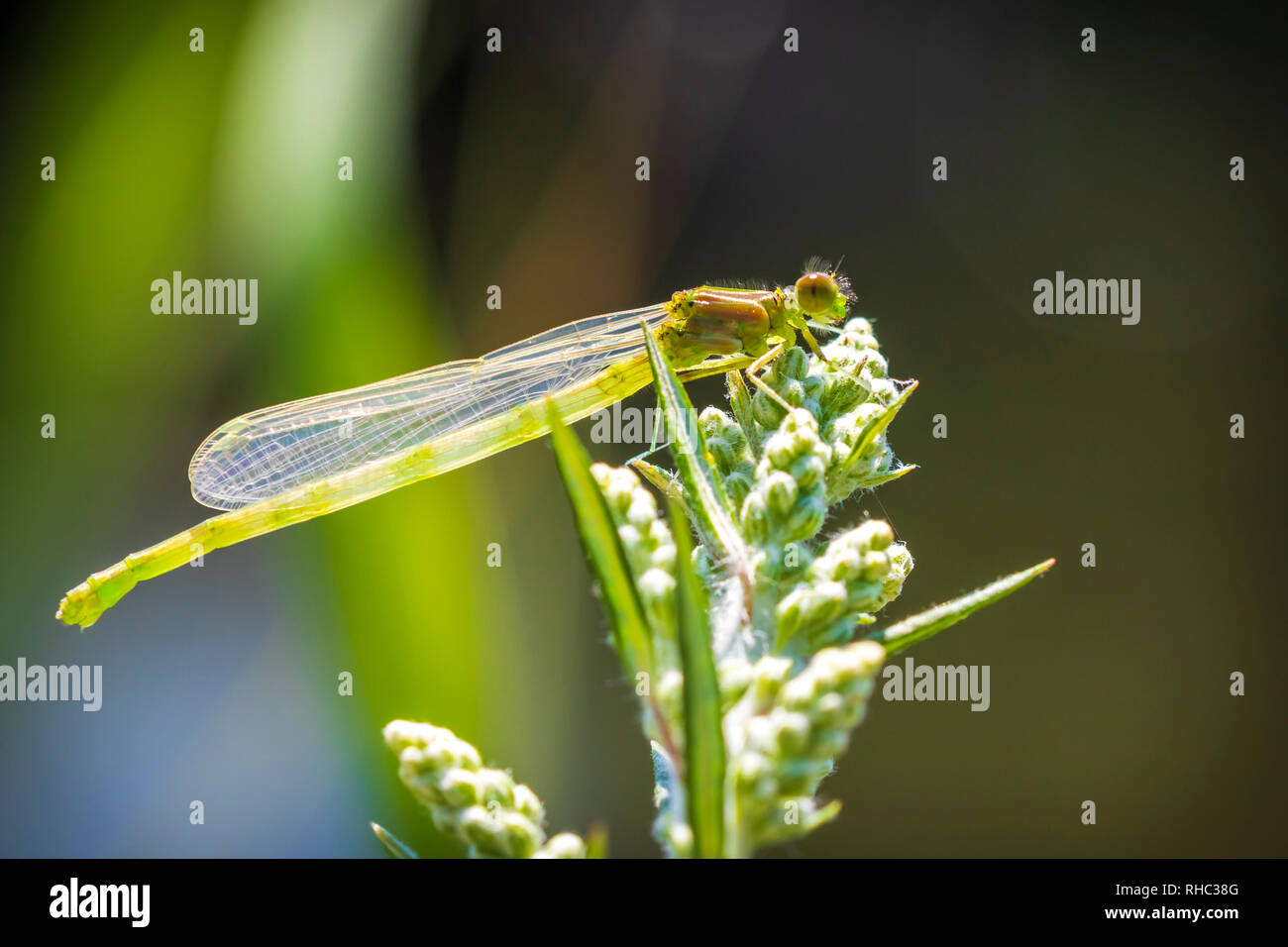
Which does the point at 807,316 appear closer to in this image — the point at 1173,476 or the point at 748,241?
the point at 748,241

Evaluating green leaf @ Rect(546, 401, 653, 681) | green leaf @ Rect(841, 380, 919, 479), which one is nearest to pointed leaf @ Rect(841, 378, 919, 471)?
green leaf @ Rect(841, 380, 919, 479)

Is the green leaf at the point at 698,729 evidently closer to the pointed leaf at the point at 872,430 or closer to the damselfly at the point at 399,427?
the pointed leaf at the point at 872,430

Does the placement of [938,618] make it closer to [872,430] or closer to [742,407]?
[872,430]

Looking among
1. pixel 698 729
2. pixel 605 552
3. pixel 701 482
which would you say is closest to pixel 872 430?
pixel 701 482

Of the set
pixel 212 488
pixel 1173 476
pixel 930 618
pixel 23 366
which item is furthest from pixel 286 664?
pixel 1173 476

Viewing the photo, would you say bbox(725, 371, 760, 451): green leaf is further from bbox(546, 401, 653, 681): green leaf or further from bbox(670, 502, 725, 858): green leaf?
bbox(670, 502, 725, 858): green leaf

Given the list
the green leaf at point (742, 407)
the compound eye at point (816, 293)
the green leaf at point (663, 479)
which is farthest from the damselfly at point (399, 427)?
the green leaf at point (663, 479)
